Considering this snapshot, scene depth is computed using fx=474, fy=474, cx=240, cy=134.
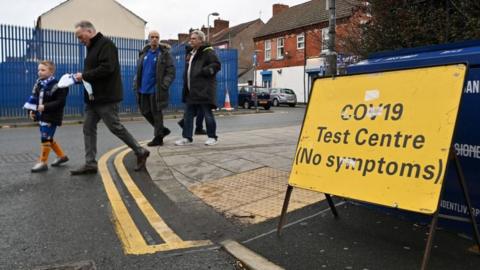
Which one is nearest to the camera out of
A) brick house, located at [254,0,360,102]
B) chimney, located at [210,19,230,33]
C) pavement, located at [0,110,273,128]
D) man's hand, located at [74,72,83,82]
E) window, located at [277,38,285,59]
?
man's hand, located at [74,72,83,82]

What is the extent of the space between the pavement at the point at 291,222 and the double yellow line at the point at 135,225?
29 centimetres

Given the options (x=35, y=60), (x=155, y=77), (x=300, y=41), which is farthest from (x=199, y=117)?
(x=300, y=41)

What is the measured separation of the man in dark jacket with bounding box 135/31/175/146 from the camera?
7988 millimetres

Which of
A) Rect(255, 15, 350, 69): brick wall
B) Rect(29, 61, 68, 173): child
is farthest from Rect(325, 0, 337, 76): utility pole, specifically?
Rect(255, 15, 350, 69): brick wall

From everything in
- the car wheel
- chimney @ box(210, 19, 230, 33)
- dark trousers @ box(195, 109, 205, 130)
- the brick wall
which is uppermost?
chimney @ box(210, 19, 230, 33)

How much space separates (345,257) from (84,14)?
150 ft

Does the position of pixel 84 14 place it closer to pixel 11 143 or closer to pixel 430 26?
pixel 11 143

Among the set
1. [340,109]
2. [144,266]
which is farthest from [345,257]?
[144,266]

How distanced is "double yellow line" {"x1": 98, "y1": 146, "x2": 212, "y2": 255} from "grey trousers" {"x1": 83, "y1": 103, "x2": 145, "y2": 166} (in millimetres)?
434

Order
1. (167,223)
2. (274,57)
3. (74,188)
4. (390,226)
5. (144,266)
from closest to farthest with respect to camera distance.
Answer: (144,266) < (390,226) < (167,223) < (74,188) < (274,57)

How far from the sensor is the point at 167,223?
4328 millimetres

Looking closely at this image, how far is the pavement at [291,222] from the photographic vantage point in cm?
334

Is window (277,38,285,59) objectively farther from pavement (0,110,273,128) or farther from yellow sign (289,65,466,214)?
yellow sign (289,65,466,214)

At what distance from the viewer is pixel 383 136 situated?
3326 millimetres
